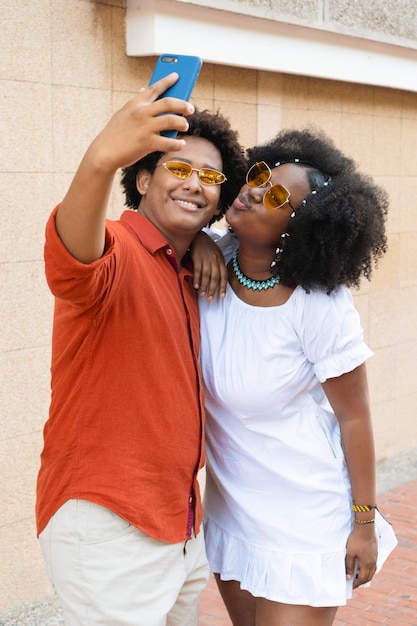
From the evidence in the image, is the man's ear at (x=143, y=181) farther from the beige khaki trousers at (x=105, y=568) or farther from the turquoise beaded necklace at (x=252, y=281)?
the beige khaki trousers at (x=105, y=568)

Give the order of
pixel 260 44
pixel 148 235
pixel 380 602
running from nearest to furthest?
1. pixel 148 235
2. pixel 380 602
3. pixel 260 44

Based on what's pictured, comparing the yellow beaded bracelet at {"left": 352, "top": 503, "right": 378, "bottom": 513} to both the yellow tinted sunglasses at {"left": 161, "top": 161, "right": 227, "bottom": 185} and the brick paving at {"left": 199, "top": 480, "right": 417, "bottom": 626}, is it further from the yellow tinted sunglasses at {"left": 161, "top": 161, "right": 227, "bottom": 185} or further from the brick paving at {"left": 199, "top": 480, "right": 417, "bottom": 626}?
the brick paving at {"left": 199, "top": 480, "right": 417, "bottom": 626}

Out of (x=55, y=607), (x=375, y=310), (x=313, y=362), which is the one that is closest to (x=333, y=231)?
(x=313, y=362)

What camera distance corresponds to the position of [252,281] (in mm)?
2865

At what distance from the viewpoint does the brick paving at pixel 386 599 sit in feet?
14.8

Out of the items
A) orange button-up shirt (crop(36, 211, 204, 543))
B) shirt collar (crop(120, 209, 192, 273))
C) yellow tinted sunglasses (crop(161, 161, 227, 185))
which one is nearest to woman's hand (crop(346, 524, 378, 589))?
orange button-up shirt (crop(36, 211, 204, 543))

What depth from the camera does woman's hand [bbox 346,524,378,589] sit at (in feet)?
9.30

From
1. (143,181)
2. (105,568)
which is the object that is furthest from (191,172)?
(105,568)

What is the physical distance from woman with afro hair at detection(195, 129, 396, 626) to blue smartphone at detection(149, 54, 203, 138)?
2.66 feet

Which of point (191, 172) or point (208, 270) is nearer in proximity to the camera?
point (191, 172)

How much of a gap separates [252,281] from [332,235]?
1.00ft

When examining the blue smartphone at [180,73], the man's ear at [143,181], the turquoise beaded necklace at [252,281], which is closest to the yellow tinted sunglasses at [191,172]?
the man's ear at [143,181]

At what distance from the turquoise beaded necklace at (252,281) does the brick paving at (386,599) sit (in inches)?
85.8

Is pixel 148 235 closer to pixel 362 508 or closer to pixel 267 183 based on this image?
pixel 267 183
